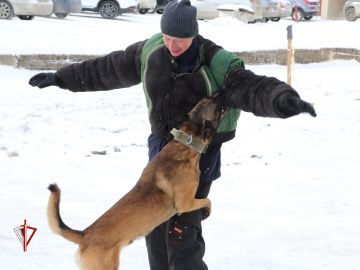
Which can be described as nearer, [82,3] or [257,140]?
[257,140]

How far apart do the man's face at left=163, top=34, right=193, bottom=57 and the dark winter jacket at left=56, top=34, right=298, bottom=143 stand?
65mm

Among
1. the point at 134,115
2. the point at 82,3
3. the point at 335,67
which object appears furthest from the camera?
the point at 82,3

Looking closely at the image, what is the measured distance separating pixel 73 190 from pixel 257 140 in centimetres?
301

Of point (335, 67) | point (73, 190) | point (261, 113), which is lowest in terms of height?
point (335, 67)

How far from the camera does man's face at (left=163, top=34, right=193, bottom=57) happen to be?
11.6ft

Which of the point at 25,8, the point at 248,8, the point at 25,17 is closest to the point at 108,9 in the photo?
the point at 25,17

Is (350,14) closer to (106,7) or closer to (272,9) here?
(272,9)

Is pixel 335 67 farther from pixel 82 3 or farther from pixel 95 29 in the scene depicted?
pixel 82 3

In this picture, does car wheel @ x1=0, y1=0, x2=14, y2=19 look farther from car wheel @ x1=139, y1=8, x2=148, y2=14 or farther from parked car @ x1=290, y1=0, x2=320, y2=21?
parked car @ x1=290, y1=0, x2=320, y2=21

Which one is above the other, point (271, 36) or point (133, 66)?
point (133, 66)

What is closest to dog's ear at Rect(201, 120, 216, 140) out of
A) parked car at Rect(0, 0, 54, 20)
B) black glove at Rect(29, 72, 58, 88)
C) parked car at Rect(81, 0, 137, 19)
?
black glove at Rect(29, 72, 58, 88)

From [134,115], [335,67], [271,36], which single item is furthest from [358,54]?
[134,115]

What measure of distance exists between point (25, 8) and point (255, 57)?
6879 mm

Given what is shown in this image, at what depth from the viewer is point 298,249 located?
5.04 m
